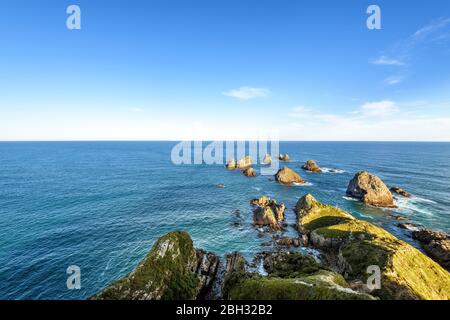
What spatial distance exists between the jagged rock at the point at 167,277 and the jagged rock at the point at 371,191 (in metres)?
54.6

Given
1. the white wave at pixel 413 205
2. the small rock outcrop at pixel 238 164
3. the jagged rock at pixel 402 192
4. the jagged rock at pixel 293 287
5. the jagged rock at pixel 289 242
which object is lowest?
the jagged rock at pixel 289 242

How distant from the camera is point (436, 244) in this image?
3728 cm

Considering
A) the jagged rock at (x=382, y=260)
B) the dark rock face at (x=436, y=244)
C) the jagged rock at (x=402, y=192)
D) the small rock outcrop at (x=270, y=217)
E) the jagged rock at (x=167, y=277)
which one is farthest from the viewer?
the jagged rock at (x=402, y=192)

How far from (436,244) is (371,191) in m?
26.6

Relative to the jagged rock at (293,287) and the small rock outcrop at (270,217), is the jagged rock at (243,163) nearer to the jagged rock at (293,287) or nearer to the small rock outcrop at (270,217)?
the small rock outcrop at (270,217)

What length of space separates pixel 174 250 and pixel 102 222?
28782 millimetres

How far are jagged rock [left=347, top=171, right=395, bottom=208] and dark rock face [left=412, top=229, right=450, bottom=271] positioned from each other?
61.7ft

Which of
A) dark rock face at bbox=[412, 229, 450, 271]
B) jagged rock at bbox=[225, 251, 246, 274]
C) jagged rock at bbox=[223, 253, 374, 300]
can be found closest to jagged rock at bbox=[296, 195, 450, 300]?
jagged rock at bbox=[223, 253, 374, 300]

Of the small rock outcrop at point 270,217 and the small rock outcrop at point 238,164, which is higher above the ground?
the small rock outcrop at point 238,164

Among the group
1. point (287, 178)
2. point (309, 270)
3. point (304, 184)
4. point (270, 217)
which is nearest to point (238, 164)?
point (287, 178)

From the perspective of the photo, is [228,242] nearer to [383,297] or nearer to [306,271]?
[306,271]

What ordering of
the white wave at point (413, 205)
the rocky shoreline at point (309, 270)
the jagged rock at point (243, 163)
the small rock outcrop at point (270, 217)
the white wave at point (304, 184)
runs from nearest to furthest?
the rocky shoreline at point (309, 270), the small rock outcrop at point (270, 217), the white wave at point (413, 205), the white wave at point (304, 184), the jagged rock at point (243, 163)

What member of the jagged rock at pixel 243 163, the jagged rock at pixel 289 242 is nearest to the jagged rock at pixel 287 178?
the jagged rock at pixel 243 163

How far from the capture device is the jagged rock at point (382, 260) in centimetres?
2394
